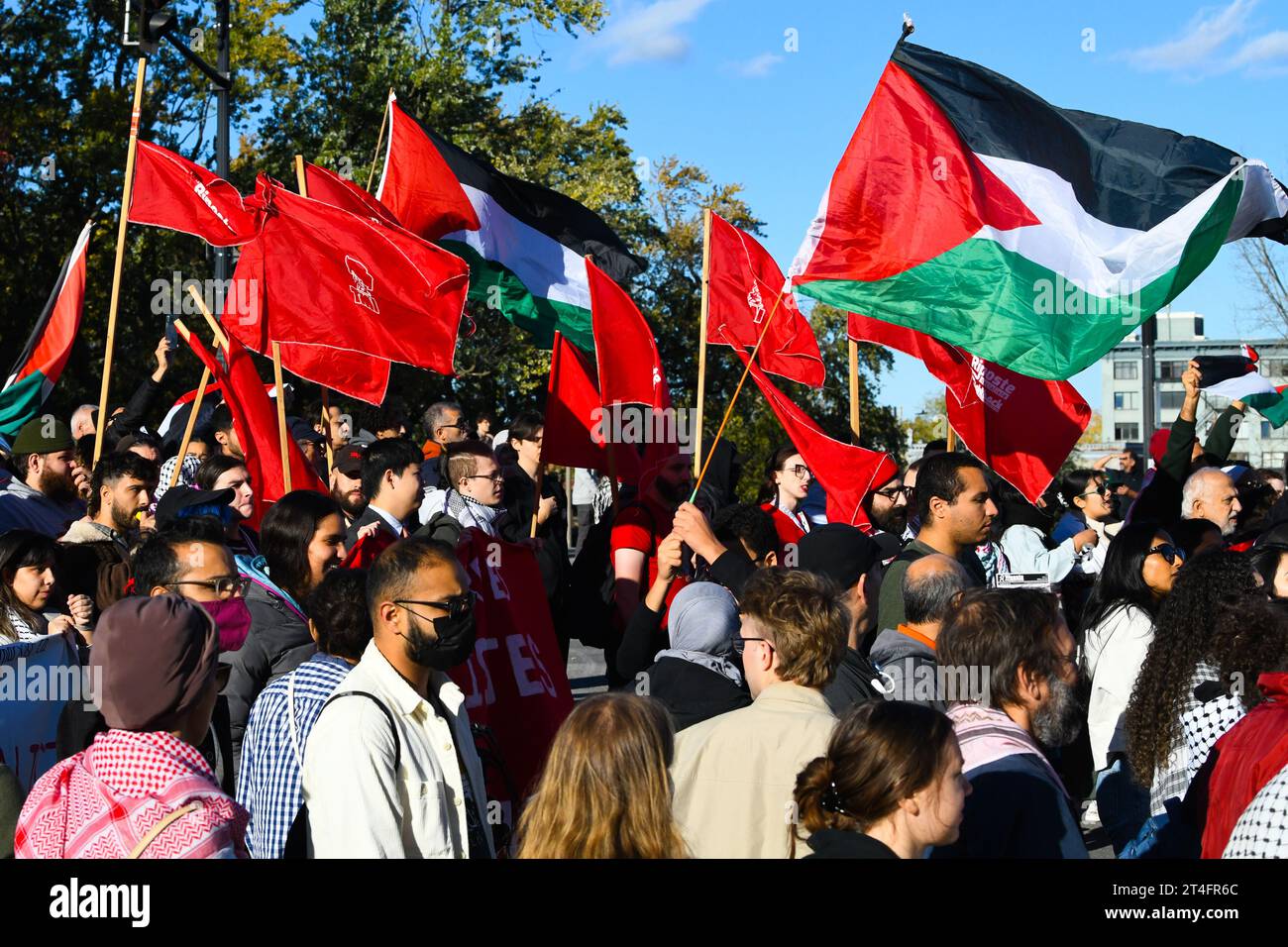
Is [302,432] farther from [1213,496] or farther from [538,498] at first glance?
[1213,496]

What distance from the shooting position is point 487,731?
461 cm

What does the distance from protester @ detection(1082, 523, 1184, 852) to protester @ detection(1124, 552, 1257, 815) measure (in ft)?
1.71

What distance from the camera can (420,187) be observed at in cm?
988

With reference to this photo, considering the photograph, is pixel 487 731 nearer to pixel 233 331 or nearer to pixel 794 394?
pixel 233 331

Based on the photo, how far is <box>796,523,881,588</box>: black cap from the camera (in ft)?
18.9

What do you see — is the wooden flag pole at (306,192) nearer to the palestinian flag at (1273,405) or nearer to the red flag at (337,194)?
the red flag at (337,194)

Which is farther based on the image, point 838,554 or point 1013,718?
point 838,554

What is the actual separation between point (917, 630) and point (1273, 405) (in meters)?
9.72

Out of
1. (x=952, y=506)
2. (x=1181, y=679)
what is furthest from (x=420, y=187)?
(x=1181, y=679)

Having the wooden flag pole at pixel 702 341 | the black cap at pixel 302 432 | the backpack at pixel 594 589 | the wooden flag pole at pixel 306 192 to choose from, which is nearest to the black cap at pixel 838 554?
the wooden flag pole at pixel 702 341

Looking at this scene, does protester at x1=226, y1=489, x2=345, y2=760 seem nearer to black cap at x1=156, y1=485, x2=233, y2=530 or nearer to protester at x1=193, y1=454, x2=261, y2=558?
black cap at x1=156, y1=485, x2=233, y2=530

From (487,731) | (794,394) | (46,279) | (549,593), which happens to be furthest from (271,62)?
(487,731)

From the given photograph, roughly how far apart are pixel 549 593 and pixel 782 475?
6.79 ft

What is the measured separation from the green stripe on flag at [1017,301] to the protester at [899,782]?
4204 millimetres
